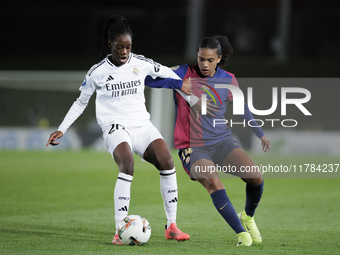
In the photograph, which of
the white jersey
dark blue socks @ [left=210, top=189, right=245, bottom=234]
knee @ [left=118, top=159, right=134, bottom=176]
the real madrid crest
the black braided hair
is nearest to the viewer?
dark blue socks @ [left=210, top=189, right=245, bottom=234]

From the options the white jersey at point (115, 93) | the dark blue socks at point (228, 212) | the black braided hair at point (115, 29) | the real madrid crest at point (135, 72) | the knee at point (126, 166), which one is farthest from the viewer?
the real madrid crest at point (135, 72)

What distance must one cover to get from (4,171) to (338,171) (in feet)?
33.8

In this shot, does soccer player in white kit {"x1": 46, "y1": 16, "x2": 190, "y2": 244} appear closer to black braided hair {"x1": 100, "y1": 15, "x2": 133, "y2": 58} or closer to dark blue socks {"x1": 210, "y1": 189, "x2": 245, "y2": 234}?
black braided hair {"x1": 100, "y1": 15, "x2": 133, "y2": 58}

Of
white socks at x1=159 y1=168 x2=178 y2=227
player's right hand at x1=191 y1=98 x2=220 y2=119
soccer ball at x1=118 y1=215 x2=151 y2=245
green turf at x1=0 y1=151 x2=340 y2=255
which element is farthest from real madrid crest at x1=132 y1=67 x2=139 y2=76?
green turf at x1=0 y1=151 x2=340 y2=255

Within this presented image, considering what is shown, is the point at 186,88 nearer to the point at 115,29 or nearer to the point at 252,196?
the point at 115,29

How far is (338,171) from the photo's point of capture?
634 inches

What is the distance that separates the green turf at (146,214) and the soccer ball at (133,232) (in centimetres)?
Answer: 11

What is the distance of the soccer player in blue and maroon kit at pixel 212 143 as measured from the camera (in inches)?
192

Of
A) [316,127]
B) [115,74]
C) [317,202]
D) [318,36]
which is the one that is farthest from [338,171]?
[115,74]

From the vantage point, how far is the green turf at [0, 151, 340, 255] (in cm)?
479

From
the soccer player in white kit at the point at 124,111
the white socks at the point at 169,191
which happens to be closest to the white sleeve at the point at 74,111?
the soccer player in white kit at the point at 124,111

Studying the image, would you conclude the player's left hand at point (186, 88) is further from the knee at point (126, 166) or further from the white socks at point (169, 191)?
the knee at point (126, 166)

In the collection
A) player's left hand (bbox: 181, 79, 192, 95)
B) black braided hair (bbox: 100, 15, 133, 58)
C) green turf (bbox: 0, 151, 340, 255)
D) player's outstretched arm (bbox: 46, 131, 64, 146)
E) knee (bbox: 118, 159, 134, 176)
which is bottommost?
green turf (bbox: 0, 151, 340, 255)

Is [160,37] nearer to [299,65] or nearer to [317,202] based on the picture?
[299,65]
